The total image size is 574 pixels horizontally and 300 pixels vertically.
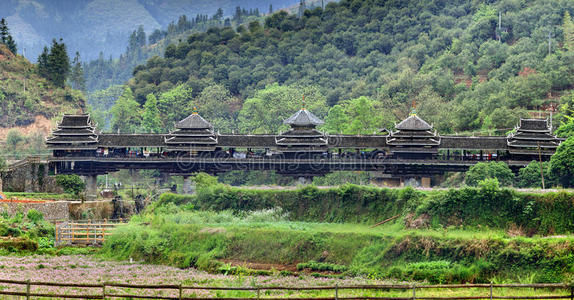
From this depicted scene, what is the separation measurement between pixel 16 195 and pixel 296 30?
99579 mm

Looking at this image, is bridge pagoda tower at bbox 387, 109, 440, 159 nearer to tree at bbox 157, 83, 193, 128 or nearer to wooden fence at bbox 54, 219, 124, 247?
wooden fence at bbox 54, 219, 124, 247

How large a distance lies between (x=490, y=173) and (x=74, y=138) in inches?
1431

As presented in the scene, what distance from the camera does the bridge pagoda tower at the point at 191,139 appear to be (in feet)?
219

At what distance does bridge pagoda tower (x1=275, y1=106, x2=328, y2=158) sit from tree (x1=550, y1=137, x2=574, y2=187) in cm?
2065

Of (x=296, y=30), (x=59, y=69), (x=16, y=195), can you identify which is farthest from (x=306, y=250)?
(x=296, y=30)

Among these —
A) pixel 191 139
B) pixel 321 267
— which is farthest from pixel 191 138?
pixel 321 267

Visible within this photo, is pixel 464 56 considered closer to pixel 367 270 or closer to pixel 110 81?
pixel 367 270

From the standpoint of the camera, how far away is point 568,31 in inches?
4269

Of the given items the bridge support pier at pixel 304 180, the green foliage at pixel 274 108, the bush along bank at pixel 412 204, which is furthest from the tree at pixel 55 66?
the bush along bank at pixel 412 204

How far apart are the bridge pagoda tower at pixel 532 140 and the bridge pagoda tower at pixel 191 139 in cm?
2586

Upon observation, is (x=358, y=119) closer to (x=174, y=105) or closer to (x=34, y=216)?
(x=174, y=105)

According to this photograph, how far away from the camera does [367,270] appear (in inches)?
1387

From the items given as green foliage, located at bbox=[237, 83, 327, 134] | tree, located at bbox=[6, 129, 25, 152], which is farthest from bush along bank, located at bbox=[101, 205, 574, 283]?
tree, located at bbox=[6, 129, 25, 152]

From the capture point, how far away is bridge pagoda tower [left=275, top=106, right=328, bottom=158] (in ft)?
215
